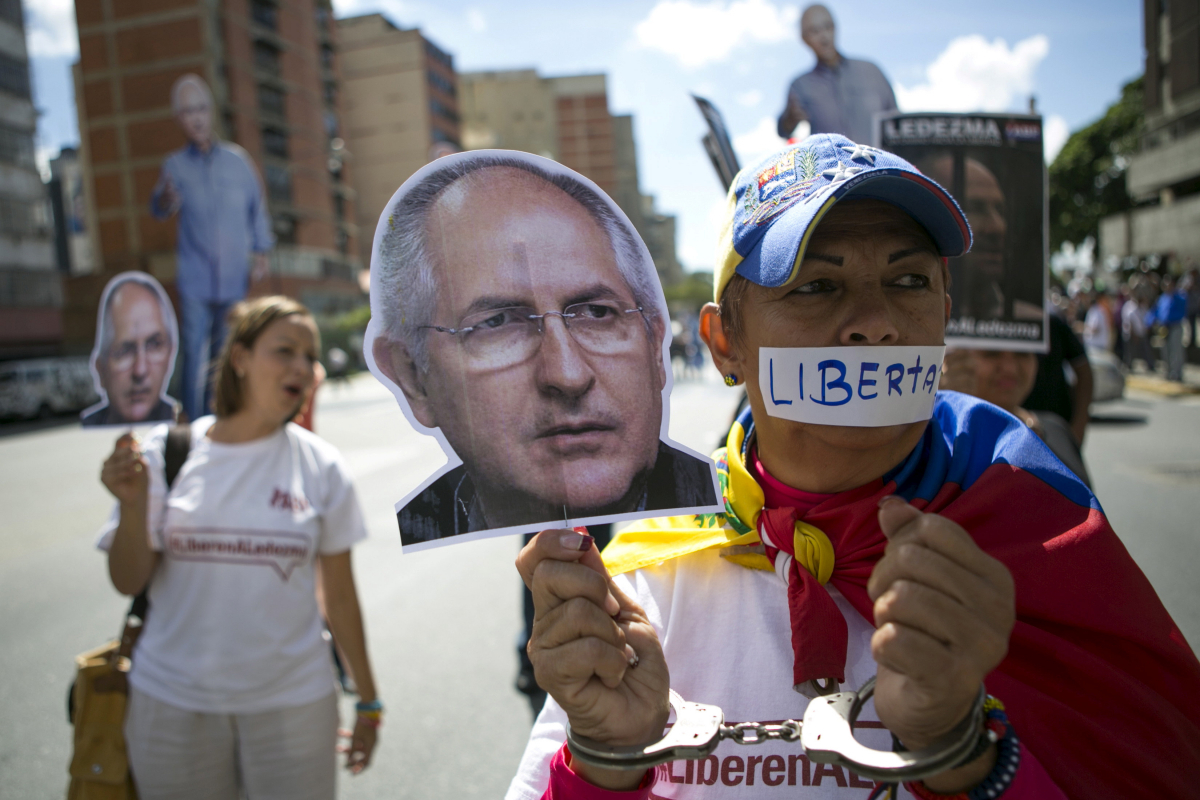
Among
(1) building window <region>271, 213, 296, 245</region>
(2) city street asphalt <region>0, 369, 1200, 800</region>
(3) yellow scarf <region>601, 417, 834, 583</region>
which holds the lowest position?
(2) city street asphalt <region>0, 369, 1200, 800</region>

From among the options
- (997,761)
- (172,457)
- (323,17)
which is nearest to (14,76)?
(323,17)

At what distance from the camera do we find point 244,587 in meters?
2.40

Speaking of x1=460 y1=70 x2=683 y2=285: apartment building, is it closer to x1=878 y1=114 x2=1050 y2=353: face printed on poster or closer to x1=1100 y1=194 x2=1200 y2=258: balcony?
x1=1100 y1=194 x2=1200 y2=258: balcony

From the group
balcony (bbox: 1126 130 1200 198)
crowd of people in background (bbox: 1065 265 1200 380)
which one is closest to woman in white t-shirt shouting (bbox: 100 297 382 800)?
crowd of people in background (bbox: 1065 265 1200 380)

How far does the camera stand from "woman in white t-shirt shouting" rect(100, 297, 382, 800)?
230 cm

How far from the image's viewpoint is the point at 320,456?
2.71m

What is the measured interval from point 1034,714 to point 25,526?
9966mm

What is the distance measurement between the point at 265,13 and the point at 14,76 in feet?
53.1

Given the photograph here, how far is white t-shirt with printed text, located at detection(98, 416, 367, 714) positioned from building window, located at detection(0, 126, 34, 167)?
37.8 metres

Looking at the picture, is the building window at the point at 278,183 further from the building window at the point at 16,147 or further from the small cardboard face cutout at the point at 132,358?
the small cardboard face cutout at the point at 132,358

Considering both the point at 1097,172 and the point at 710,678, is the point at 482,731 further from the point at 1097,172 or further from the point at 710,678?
the point at 1097,172

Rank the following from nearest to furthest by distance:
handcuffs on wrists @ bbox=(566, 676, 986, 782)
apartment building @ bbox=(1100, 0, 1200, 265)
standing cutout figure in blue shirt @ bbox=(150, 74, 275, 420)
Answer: handcuffs on wrists @ bbox=(566, 676, 986, 782), standing cutout figure in blue shirt @ bbox=(150, 74, 275, 420), apartment building @ bbox=(1100, 0, 1200, 265)

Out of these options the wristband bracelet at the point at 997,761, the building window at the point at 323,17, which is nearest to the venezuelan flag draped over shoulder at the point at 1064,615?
the wristband bracelet at the point at 997,761

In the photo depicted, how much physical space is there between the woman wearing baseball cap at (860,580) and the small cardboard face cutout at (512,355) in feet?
0.39
